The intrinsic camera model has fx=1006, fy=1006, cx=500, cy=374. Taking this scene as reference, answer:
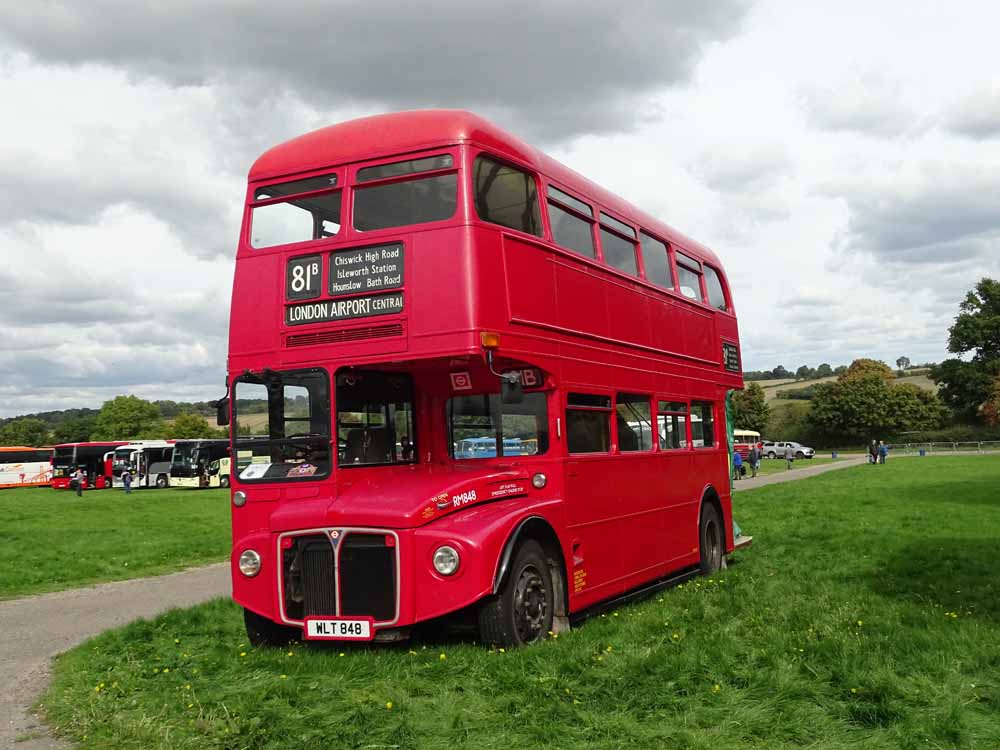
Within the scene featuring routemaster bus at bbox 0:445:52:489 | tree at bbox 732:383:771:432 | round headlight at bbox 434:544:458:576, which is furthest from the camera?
tree at bbox 732:383:771:432

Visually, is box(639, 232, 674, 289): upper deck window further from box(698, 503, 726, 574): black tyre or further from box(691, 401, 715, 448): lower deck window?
box(698, 503, 726, 574): black tyre

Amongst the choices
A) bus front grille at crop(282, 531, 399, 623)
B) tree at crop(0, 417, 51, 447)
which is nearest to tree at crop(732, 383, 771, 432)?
tree at crop(0, 417, 51, 447)

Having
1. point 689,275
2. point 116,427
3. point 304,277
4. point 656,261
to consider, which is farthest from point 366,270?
point 116,427

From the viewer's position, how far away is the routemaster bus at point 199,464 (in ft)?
195

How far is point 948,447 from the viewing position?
89.3 m

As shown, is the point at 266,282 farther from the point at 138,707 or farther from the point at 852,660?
the point at 852,660

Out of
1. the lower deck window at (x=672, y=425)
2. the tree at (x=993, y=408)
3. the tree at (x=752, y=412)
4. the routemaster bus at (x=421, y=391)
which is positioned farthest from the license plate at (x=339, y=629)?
the tree at (x=752, y=412)

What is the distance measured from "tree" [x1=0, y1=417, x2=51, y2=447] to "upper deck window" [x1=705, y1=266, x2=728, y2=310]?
137 m

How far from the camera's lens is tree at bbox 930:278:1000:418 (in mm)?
96688

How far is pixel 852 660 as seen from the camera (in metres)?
6.92

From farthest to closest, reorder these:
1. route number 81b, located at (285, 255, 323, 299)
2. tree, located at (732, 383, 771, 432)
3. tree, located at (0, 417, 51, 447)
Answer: tree, located at (0, 417, 51, 447), tree, located at (732, 383, 771, 432), route number 81b, located at (285, 255, 323, 299)

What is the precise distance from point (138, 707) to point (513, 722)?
2.55 meters

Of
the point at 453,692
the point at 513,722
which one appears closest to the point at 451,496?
the point at 453,692

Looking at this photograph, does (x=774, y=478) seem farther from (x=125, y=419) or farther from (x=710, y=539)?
(x=125, y=419)
